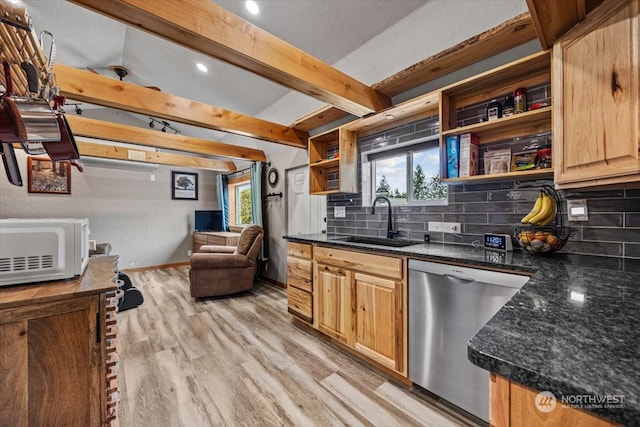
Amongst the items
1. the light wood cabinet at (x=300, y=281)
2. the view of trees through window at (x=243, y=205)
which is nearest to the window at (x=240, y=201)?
the view of trees through window at (x=243, y=205)

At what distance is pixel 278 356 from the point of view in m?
2.19

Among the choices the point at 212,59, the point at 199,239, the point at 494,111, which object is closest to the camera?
the point at 494,111

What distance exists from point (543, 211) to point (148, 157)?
18.4ft

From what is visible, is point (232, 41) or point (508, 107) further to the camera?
point (508, 107)

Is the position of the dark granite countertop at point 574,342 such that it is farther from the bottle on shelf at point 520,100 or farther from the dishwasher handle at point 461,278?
the bottle on shelf at point 520,100

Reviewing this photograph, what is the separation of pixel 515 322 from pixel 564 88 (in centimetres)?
133

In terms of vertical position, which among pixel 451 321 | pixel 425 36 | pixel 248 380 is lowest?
pixel 248 380

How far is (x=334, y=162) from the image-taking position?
2832 mm

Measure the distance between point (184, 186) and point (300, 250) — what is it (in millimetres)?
4721

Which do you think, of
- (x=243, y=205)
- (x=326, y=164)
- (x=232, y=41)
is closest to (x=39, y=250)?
(x=232, y=41)

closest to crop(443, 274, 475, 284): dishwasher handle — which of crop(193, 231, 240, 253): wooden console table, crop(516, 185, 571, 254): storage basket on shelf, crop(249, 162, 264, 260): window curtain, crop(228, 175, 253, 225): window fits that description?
crop(516, 185, 571, 254): storage basket on shelf

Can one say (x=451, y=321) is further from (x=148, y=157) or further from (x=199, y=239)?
(x=199, y=239)

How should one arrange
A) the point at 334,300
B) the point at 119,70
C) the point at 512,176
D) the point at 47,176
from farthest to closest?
the point at 47,176 → the point at 119,70 → the point at 334,300 → the point at 512,176

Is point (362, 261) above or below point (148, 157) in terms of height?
below
